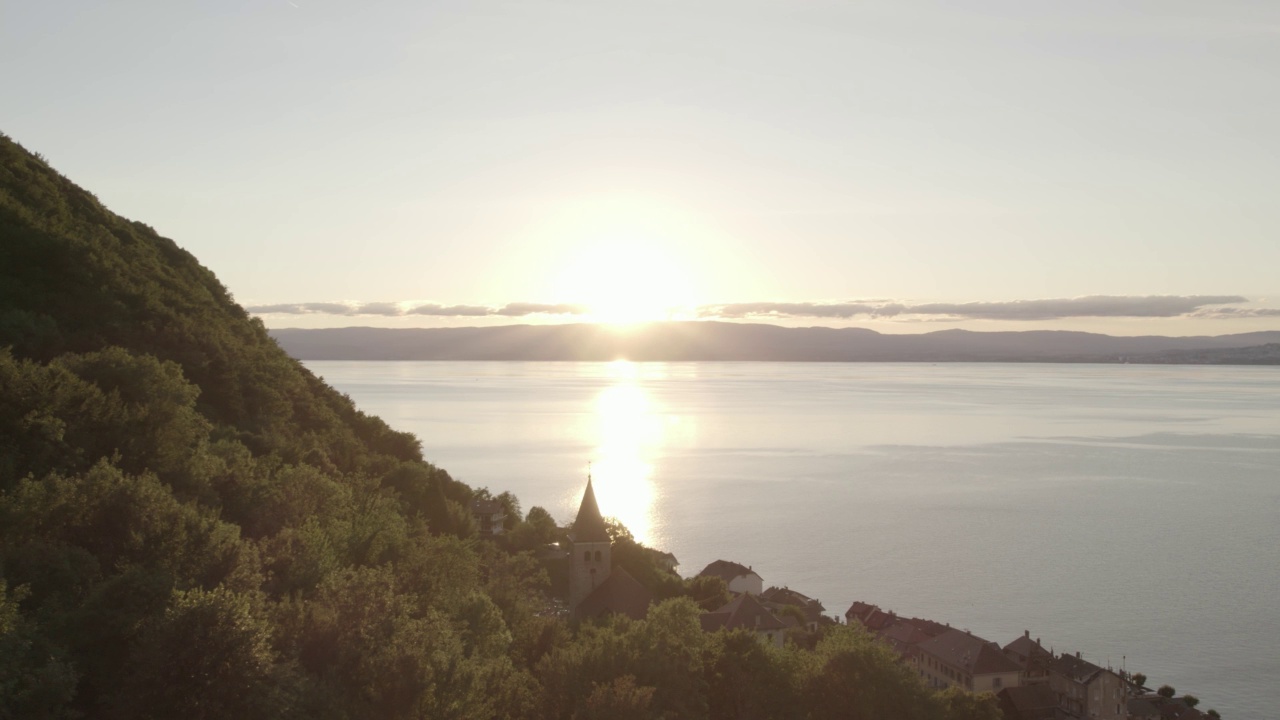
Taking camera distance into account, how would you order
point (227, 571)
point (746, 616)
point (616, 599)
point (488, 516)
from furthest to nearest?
point (488, 516) → point (746, 616) → point (616, 599) → point (227, 571)

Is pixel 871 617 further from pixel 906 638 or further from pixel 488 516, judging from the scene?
pixel 488 516

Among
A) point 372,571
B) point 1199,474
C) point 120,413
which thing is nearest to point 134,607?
point 372,571

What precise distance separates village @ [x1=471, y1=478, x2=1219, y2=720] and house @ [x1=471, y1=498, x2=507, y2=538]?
3.46ft

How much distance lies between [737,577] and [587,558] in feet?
59.3

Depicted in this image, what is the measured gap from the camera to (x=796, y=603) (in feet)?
155

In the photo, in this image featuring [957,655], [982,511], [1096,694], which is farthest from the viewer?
Answer: [982,511]

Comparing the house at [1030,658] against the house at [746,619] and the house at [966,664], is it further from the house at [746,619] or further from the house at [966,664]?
the house at [746,619]

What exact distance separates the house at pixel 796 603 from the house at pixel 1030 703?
27.1ft

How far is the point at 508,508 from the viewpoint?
A: 179ft

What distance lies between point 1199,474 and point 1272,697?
2470 inches

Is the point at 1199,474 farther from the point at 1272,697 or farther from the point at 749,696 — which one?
the point at 749,696

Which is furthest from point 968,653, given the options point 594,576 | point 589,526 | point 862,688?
point 862,688

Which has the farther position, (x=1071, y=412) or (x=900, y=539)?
(x=1071, y=412)

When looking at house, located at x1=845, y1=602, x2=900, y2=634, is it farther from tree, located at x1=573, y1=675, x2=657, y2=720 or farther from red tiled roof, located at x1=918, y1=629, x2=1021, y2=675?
tree, located at x1=573, y1=675, x2=657, y2=720
